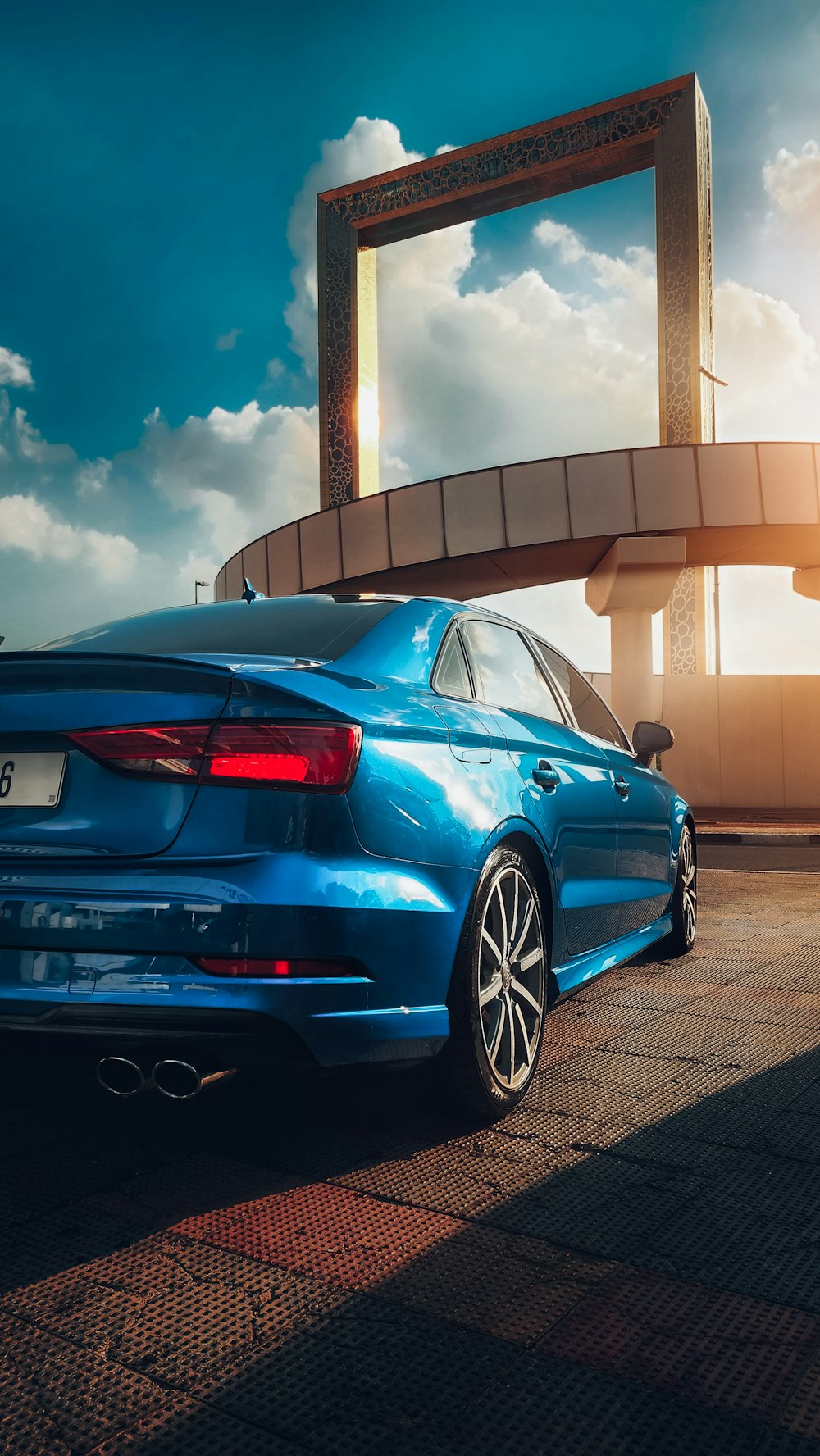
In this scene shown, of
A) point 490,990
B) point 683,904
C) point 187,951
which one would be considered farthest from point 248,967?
point 683,904

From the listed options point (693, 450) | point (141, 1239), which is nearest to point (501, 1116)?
point (141, 1239)

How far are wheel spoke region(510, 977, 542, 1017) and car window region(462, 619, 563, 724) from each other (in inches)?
35.1

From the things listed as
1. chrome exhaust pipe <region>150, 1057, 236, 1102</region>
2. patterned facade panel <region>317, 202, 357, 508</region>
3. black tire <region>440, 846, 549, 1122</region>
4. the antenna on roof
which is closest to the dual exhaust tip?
chrome exhaust pipe <region>150, 1057, 236, 1102</region>

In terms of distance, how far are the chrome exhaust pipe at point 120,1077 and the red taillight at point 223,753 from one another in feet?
2.12

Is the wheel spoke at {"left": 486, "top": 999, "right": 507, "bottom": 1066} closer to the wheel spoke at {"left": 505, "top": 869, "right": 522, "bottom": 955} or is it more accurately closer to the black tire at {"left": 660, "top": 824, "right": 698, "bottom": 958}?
the wheel spoke at {"left": 505, "top": 869, "right": 522, "bottom": 955}

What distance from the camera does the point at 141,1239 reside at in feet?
7.78

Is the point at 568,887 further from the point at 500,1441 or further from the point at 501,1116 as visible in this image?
the point at 500,1441

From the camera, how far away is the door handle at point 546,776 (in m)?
3.58

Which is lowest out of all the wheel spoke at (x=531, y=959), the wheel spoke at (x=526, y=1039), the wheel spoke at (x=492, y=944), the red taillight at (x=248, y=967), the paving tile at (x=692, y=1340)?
the paving tile at (x=692, y=1340)

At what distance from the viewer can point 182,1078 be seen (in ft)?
8.05

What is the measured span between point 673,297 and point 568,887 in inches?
1148

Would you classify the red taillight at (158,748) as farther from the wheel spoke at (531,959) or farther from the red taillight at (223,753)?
the wheel spoke at (531,959)

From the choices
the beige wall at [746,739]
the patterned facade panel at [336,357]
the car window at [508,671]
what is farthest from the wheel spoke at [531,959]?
the patterned facade panel at [336,357]

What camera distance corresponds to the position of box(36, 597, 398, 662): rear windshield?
308 centimetres
